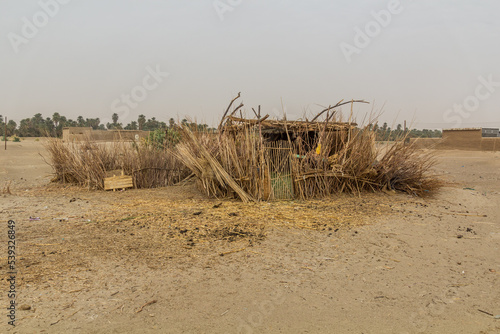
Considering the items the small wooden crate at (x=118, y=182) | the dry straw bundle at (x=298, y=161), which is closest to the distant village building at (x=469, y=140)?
the dry straw bundle at (x=298, y=161)

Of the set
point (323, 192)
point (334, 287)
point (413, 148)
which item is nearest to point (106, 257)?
point (334, 287)

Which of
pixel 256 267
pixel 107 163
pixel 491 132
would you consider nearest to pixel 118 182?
pixel 107 163

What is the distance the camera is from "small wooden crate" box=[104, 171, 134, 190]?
28.3ft

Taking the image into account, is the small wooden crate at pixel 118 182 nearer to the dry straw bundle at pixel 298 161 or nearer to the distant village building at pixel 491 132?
the dry straw bundle at pixel 298 161

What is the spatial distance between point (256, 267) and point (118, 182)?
609 centimetres

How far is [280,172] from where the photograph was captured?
7148 mm

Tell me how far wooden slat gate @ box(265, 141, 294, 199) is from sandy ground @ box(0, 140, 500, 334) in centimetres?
58

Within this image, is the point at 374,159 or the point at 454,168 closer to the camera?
the point at 374,159

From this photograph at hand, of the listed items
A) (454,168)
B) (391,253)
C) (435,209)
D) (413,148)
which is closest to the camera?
(391,253)

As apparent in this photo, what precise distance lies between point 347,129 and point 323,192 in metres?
1.65

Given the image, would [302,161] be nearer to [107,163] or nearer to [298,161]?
[298,161]

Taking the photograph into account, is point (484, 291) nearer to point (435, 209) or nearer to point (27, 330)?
point (435, 209)

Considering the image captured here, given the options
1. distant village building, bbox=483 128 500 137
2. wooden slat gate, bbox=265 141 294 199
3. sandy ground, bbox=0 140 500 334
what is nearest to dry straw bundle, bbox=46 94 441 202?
wooden slat gate, bbox=265 141 294 199

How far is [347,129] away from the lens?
25.6ft
